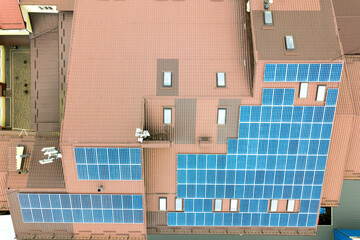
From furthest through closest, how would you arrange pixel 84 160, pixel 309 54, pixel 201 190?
pixel 201 190
pixel 84 160
pixel 309 54

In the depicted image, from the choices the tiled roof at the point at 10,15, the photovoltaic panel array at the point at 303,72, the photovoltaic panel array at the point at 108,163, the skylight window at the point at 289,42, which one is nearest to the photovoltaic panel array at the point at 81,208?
the photovoltaic panel array at the point at 108,163

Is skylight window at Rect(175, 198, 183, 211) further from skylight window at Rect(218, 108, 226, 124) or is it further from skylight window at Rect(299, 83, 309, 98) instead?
skylight window at Rect(299, 83, 309, 98)

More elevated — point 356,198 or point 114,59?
point 114,59

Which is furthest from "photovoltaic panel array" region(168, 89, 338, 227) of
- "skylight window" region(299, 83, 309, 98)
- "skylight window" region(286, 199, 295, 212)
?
"skylight window" region(299, 83, 309, 98)

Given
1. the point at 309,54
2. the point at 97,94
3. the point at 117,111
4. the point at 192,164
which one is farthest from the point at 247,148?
the point at 97,94

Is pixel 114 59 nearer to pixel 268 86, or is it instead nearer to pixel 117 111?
pixel 117 111

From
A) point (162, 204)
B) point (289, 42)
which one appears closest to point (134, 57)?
point (289, 42)
